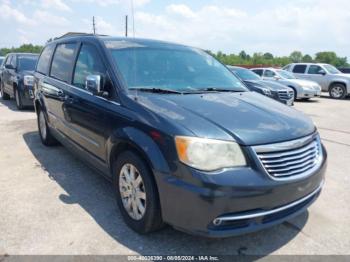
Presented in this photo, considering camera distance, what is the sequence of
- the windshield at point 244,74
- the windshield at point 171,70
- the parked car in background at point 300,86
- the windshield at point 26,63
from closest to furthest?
the windshield at point 171,70 < the windshield at point 26,63 < the windshield at point 244,74 < the parked car in background at point 300,86

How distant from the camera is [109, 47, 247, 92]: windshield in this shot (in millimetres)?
3412

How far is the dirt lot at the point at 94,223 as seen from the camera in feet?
9.29

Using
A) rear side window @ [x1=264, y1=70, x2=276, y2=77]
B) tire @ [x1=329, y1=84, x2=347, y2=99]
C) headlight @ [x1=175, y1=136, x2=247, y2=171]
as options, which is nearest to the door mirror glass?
tire @ [x1=329, y1=84, x2=347, y2=99]

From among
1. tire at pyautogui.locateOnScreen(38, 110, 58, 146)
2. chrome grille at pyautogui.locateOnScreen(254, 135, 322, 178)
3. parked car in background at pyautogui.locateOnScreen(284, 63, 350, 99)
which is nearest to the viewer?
chrome grille at pyautogui.locateOnScreen(254, 135, 322, 178)

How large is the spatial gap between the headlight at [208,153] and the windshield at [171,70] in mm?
1046

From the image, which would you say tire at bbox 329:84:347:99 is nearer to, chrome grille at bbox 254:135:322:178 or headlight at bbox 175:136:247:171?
chrome grille at bbox 254:135:322:178

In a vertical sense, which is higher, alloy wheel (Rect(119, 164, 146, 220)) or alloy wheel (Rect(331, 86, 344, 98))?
alloy wheel (Rect(119, 164, 146, 220))

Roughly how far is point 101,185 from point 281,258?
2.28 meters

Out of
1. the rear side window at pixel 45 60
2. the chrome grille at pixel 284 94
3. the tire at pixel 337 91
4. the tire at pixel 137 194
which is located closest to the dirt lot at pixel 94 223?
the tire at pixel 137 194

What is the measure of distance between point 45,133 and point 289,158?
4.36 m

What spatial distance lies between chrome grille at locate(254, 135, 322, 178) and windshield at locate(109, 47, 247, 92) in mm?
1194

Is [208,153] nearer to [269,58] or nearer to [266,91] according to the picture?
[266,91]

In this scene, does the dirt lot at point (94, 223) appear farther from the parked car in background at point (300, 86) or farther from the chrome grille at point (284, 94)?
the parked car in background at point (300, 86)

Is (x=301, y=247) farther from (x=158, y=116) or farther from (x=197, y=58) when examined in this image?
(x=197, y=58)
